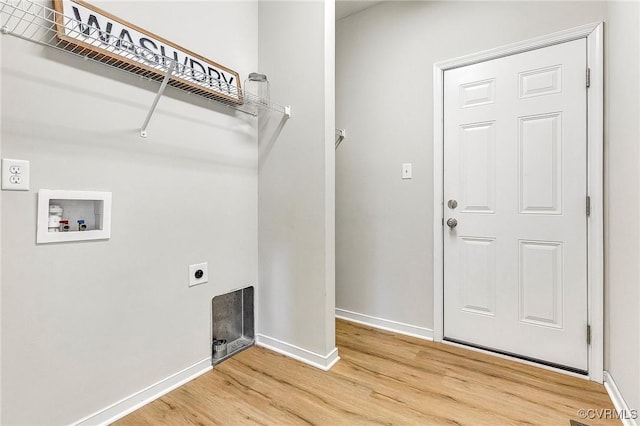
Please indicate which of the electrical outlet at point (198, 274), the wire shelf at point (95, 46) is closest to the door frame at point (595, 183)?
the wire shelf at point (95, 46)

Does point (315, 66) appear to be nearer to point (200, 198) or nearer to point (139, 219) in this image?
point (200, 198)

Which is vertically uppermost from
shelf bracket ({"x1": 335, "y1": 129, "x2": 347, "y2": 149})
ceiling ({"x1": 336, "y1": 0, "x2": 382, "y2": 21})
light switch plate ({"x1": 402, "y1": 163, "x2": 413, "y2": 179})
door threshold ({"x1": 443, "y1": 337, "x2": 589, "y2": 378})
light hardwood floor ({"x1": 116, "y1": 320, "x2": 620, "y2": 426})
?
ceiling ({"x1": 336, "y1": 0, "x2": 382, "y2": 21})

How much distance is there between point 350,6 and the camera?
2305 millimetres

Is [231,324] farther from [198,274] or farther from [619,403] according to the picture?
[619,403]

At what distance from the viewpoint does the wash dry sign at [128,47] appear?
1.11 metres

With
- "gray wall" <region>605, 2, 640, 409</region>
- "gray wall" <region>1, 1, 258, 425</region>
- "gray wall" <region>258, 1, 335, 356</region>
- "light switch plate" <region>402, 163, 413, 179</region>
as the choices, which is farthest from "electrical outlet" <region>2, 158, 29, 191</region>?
"gray wall" <region>605, 2, 640, 409</region>

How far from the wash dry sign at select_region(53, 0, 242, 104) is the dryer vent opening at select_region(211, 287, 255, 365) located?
1291 millimetres

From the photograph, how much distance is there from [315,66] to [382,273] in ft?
5.20

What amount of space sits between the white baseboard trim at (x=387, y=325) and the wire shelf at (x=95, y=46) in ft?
6.23

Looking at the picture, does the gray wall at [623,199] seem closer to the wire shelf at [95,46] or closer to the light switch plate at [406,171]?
the light switch plate at [406,171]

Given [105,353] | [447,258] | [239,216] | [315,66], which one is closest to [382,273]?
[447,258]

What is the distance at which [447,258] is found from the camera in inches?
79.4

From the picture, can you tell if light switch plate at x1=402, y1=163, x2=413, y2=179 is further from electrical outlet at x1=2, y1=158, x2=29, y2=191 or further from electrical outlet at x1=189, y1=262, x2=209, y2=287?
electrical outlet at x1=2, y1=158, x2=29, y2=191

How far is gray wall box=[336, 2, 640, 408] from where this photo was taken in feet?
4.45
